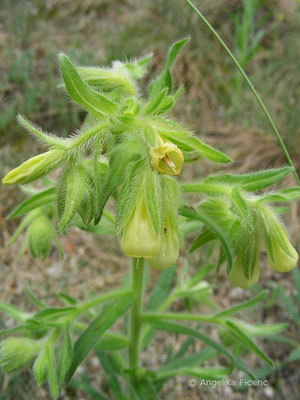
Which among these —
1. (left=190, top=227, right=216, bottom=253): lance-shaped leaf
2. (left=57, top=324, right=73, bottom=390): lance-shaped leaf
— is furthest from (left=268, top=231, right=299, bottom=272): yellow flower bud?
(left=57, top=324, right=73, bottom=390): lance-shaped leaf

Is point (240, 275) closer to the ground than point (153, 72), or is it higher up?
closer to the ground

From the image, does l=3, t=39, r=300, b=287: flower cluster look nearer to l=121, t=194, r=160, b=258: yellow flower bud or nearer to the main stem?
l=121, t=194, r=160, b=258: yellow flower bud

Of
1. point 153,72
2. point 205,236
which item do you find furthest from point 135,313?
point 153,72

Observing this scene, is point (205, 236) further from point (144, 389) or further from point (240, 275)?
point (144, 389)

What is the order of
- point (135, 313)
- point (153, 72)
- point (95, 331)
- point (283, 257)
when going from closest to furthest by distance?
point (283, 257) < point (95, 331) < point (135, 313) < point (153, 72)

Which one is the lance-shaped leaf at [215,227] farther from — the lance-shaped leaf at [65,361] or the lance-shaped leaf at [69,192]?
the lance-shaped leaf at [65,361]
